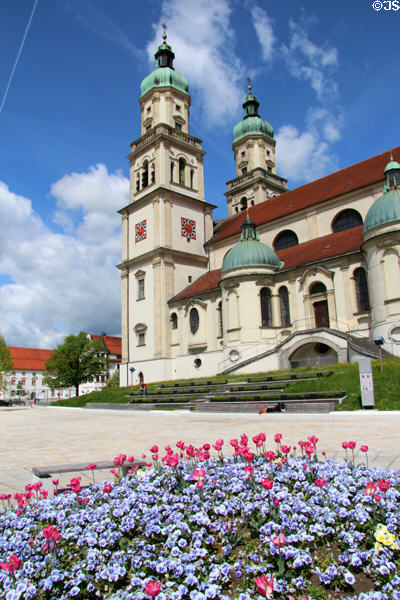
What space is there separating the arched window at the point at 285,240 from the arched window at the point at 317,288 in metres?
8.09

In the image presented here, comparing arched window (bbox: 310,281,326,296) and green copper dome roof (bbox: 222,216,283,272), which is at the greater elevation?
green copper dome roof (bbox: 222,216,283,272)

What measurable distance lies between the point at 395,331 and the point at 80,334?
42703mm

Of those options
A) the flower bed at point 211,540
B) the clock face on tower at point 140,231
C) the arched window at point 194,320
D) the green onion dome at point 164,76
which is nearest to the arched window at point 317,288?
the arched window at point 194,320

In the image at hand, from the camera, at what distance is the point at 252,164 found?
59.2m

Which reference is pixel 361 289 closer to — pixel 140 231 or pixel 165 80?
pixel 140 231

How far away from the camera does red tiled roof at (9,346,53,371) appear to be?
101200 mm

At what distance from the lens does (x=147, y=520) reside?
155 inches

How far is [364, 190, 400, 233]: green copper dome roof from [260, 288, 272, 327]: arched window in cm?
891

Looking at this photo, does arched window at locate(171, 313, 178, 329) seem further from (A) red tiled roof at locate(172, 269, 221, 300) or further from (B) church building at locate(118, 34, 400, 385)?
(A) red tiled roof at locate(172, 269, 221, 300)

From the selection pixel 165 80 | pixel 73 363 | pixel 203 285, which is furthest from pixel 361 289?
pixel 73 363

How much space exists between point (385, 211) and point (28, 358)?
311 feet

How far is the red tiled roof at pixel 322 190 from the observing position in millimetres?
34938

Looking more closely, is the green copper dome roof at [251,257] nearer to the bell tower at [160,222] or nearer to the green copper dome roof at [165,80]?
the bell tower at [160,222]

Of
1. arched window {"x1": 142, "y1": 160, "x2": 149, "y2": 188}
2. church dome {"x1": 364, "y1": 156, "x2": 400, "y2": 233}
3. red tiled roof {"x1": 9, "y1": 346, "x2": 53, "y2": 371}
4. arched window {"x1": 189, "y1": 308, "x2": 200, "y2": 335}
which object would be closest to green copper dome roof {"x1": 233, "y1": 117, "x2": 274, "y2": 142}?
arched window {"x1": 142, "y1": 160, "x2": 149, "y2": 188}
